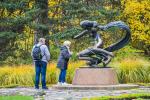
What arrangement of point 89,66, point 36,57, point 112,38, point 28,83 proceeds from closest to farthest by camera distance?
1. point 36,57
2. point 89,66
3. point 28,83
4. point 112,38

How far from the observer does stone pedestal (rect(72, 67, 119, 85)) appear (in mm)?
20109

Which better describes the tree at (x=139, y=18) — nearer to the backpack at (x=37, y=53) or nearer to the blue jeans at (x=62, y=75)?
the blue jeans at (x=62, y=75)

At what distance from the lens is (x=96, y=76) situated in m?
20.1

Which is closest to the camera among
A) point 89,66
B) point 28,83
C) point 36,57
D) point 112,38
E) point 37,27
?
point 36,57

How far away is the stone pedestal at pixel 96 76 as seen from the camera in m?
20.1

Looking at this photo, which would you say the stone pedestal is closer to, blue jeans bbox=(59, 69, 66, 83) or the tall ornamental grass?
blue jeans bbox=(59, 69, 66, 83)

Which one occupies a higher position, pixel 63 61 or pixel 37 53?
pixel 37 53

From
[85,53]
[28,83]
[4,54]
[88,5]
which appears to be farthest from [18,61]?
[85,53]

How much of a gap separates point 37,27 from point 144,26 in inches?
292

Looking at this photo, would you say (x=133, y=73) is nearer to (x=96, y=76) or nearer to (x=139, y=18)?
(x=96, y=76)

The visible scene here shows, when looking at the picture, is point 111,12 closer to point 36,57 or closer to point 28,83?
point 28,83

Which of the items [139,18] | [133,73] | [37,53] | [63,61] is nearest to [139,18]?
[139,18]

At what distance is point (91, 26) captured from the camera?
21.1 m

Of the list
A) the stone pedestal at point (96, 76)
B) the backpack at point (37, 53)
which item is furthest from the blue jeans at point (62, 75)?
the backpack at point (37, 53)
